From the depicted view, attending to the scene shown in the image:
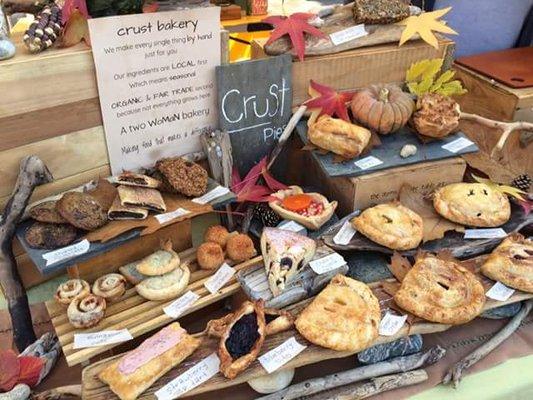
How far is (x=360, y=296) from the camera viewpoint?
3.40 feet

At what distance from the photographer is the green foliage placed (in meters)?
1.52

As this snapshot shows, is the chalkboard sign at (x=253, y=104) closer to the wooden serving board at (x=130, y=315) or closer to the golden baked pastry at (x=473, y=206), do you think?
the wooden serving board at (x=130, y=315)

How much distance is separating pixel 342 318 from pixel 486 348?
1.28 feet

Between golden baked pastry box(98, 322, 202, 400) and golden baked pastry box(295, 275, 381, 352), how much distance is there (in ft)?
0.76

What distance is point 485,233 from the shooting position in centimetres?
128

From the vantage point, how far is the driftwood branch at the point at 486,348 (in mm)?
1043

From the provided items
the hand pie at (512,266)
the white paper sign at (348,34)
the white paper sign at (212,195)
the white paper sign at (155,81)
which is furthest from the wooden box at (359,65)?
the hand pie at (512,266)

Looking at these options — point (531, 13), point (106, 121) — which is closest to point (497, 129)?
point (531, 13)

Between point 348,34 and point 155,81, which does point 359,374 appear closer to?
point 155,81

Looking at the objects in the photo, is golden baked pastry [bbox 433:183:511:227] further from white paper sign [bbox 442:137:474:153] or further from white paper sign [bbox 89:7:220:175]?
white paper sign [bbox 89:7:220:175]

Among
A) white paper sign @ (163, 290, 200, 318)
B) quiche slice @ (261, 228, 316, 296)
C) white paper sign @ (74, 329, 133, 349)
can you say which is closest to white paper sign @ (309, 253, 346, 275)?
quiche slice @ (261, 228, 316, 296)

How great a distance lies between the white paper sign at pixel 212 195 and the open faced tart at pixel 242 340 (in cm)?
31

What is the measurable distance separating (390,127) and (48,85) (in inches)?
35.9

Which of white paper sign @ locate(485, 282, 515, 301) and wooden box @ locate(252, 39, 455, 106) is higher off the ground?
wooden box @ locate(252, 39, 455, 106)
